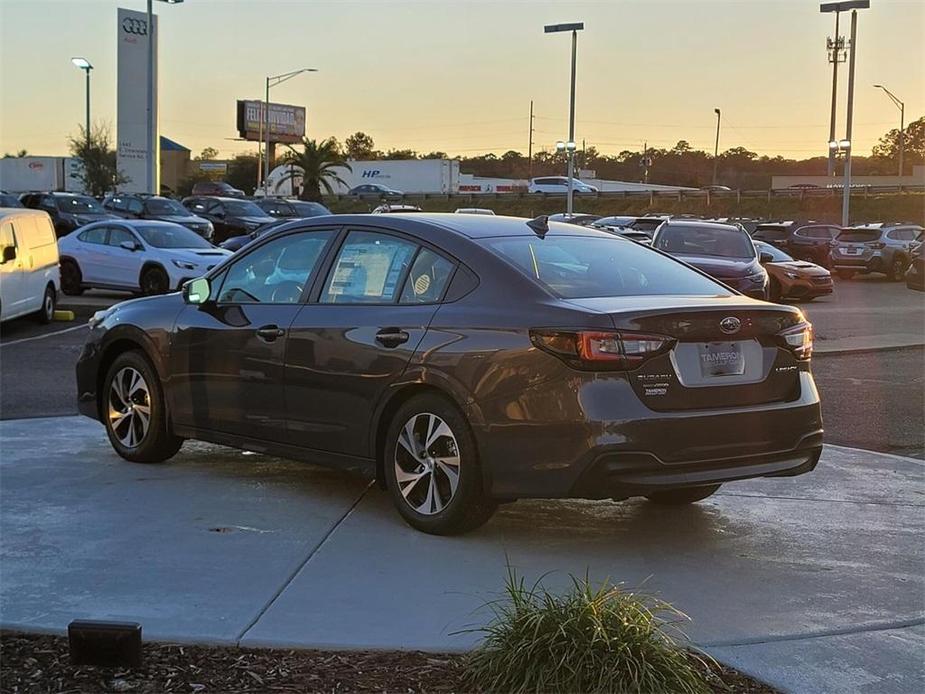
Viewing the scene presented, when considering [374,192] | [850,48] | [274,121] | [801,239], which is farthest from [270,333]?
[274,121]

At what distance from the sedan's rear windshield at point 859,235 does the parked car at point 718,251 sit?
1407 centimetres

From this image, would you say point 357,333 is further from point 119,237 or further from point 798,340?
point 119,237

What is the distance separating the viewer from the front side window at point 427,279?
225 inches

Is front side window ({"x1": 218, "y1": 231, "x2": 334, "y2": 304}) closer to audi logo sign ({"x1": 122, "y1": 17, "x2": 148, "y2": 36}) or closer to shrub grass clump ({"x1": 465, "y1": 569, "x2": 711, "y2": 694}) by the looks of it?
shrub grass clump ({"x1": 465, "y1": 569, "x2": 711, "y2": 694})

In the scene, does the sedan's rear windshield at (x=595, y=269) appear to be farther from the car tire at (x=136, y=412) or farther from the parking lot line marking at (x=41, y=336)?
the parking lot line marking at (x=41, y=336)

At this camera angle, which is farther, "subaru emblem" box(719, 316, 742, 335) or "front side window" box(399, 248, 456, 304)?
"front side window" box(399, 248, 456, 304)

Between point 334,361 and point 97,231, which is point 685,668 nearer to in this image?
point 334,361

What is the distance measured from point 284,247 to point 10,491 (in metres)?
2.11

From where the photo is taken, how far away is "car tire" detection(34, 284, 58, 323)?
16.2m

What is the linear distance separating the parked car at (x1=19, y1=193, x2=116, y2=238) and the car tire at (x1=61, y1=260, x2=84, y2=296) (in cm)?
1139

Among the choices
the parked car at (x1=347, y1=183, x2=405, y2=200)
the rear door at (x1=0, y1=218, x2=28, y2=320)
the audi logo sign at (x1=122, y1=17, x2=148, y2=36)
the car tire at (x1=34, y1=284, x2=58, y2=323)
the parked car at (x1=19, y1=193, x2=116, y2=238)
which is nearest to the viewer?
the rear door at (x1=0, y1=218, x2=28, y2=320)

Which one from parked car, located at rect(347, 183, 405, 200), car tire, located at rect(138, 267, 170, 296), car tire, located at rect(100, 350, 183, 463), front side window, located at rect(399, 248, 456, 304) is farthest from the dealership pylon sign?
front side window, located at rect(399, 248, 456, 304)

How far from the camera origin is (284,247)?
6676 mm

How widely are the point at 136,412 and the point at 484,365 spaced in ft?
9.86
